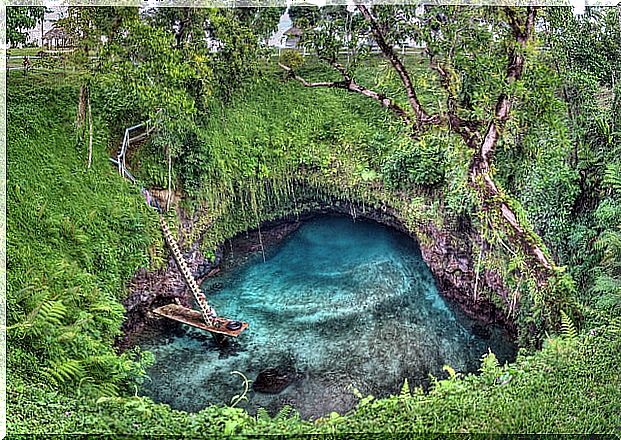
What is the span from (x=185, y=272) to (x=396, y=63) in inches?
198

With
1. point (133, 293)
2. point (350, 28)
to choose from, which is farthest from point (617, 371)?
point (133, 293)

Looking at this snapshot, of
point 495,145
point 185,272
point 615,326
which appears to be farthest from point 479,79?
point 185,272

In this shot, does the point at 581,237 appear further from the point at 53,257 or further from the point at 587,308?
the point at 53,257

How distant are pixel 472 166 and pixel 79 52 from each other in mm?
6687

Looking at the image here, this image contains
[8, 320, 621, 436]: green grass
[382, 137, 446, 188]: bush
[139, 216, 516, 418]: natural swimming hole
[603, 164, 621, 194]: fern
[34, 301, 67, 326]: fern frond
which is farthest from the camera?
[382, 137, 446, 188]: bush

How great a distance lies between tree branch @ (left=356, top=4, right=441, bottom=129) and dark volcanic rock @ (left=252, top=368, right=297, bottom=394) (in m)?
4.38

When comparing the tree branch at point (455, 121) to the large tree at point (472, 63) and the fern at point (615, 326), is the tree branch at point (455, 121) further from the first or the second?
the fern at point (615, 326)

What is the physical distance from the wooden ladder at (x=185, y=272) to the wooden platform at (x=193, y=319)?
0.12m

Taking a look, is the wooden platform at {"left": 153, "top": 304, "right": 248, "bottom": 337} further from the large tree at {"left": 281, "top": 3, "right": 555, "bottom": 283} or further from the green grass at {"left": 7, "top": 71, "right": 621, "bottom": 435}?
the large tree at {"left": 281, "top": 3, "right": 555, "bottom": 283}

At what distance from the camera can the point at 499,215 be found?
991cm

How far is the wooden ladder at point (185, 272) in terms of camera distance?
10.9 metres

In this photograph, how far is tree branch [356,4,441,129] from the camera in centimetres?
932

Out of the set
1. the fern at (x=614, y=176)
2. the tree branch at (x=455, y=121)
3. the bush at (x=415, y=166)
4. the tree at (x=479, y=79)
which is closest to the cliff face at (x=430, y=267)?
the bush at (x=415, y=166)

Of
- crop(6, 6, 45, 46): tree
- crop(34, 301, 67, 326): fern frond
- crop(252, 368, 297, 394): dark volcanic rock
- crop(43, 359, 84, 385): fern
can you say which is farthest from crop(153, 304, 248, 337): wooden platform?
crop(6, 6, 45, 46): tree
